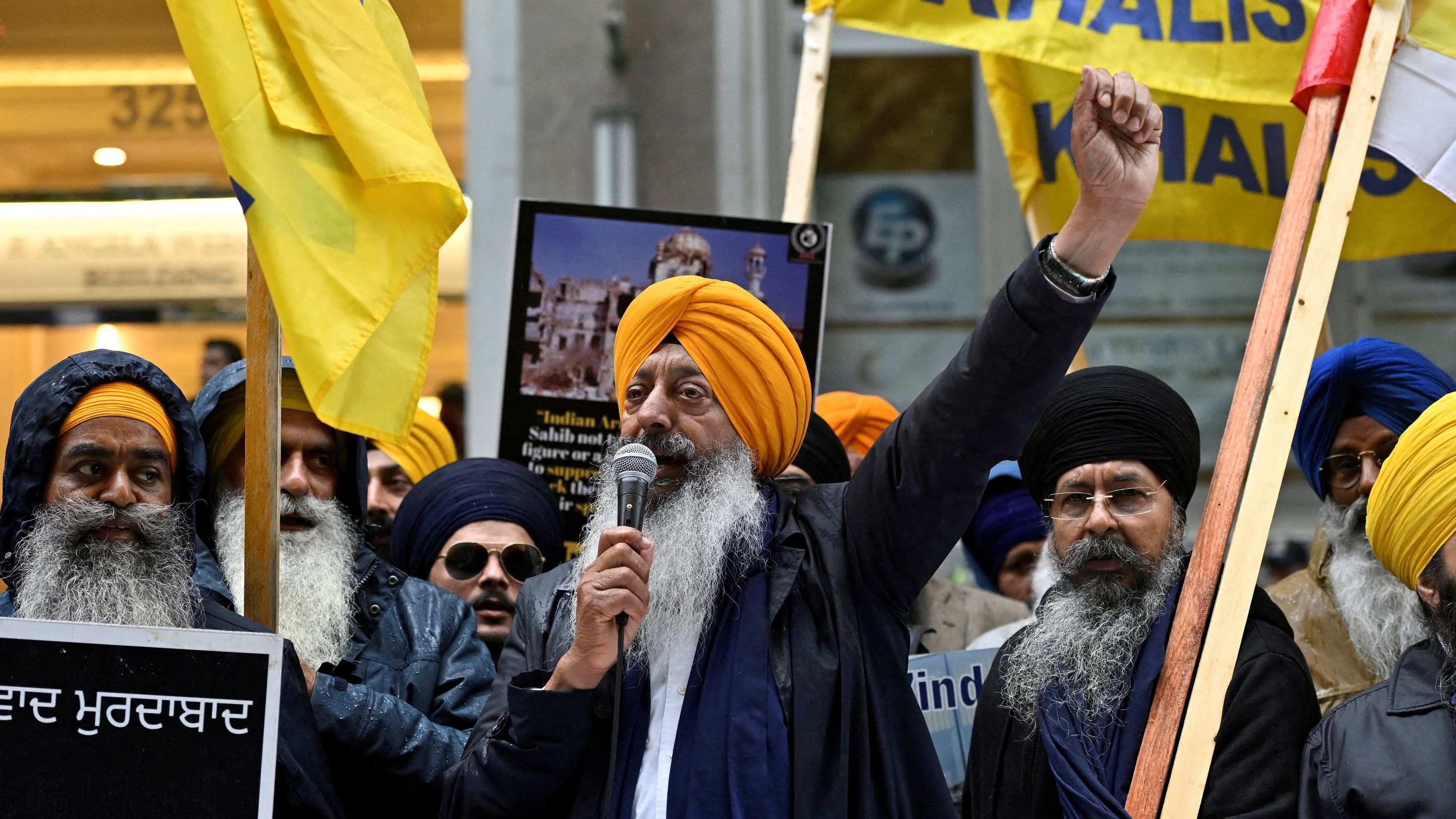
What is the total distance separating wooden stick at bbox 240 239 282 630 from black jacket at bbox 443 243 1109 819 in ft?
2.13

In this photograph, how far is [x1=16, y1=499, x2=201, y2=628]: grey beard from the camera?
10.9 feet

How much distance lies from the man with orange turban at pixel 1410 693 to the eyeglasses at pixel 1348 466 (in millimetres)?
887

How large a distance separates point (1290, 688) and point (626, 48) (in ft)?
20.8

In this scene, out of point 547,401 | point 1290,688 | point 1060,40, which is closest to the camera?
point 1290,688

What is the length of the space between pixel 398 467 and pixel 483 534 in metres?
0.87

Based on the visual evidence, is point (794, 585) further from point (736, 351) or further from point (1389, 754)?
point (1389, 754)

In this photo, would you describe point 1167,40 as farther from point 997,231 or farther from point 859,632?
point 997,231

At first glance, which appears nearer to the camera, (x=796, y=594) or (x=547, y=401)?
(x=796, y=594)

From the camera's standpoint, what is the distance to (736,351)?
10.4ft

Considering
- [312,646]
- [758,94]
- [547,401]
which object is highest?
[758,94]

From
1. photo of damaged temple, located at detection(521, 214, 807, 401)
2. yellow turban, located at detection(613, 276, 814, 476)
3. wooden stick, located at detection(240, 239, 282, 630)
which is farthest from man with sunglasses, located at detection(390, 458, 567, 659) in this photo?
yellow turban, located at detection(613, 276, 814, 476)

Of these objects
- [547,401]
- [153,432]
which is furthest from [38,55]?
[153,432]

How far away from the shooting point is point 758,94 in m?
8.91

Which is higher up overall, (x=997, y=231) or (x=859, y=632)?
(x=997, y=231)
